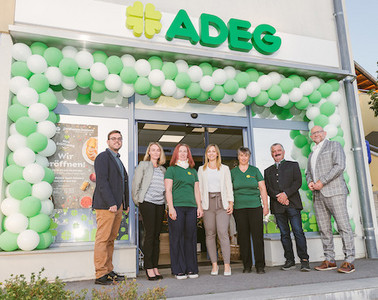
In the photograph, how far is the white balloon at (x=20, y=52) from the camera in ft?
13.8

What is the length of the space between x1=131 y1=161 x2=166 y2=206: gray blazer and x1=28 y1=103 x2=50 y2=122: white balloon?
134cm

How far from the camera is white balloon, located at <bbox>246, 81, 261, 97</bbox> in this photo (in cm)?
517

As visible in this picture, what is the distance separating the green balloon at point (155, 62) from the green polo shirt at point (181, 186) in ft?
4.88

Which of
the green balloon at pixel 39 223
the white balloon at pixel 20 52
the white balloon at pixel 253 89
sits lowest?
the green balloon at pixel 39 223

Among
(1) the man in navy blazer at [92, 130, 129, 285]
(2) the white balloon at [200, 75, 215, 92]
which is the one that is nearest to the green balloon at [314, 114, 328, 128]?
(2) the white balloon at [200, 75, 215, 92]

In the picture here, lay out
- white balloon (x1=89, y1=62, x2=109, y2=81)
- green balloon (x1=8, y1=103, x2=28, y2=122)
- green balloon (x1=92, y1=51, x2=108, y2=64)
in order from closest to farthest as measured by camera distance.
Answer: green balloon (x1=8, y1=103, x2=28, y2=122), white balloon (x1=89, y1=62, x2=109, y2=81), green balloon (x1=92, y1=51, x2=108, y2=64)

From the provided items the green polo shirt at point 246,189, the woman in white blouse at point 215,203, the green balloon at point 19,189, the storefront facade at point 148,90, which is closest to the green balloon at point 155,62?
the storefront facade at point 148,90

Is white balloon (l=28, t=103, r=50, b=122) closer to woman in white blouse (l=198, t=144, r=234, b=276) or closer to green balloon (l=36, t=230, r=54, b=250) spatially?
green balloon (l=36, t=230, r=54, b=250)

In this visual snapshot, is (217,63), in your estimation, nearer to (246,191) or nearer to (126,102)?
(126,102)

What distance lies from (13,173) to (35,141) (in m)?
0.44

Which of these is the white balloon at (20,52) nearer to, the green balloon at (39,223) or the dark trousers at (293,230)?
the green balloon at (39,223)

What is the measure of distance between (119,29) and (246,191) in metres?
3.04

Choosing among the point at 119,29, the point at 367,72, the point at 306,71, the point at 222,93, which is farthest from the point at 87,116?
the point at 367,72

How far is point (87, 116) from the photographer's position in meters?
4.91
